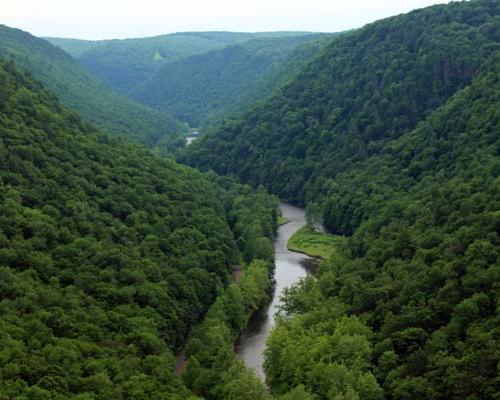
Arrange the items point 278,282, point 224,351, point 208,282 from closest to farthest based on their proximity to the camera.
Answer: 1. point 224,351
2. point 208,282
3. point 278,282

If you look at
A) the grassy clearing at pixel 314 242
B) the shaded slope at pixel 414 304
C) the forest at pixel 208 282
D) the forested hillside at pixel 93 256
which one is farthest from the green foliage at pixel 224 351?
the grassy clearing at pixel 314 242

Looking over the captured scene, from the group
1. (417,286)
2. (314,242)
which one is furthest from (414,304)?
(314,242)

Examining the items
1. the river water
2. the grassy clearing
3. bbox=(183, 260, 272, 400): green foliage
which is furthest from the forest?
the river water

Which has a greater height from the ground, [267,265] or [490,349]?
[490,349]

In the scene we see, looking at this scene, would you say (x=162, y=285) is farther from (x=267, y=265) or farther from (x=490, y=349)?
(x=490, y=349)

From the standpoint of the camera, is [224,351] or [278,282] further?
[278,282]

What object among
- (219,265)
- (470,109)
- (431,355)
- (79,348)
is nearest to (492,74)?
(470,109)

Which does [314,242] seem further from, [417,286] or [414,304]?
[414,304]
